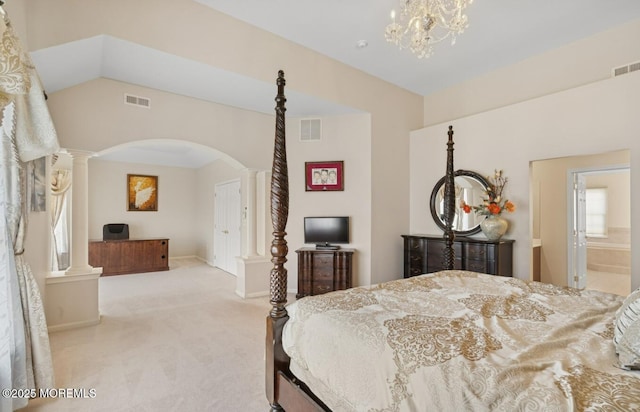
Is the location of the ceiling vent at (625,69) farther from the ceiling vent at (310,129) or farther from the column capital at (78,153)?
the column capital at (78,153)

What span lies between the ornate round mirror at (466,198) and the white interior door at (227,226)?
12.3 feet

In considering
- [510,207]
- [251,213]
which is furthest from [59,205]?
[510,207]

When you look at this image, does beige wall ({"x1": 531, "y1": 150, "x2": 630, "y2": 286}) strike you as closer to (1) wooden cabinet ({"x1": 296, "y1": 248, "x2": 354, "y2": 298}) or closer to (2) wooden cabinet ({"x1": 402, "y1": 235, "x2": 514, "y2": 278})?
(2) wooden cabinet ({"x1": 402, "y1": 235, "x2": 514, "y2": 278})

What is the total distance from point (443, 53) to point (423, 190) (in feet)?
6.51

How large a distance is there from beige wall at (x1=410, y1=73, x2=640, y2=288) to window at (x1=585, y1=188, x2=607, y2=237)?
4208 millimetres

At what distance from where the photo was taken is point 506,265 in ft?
12.8

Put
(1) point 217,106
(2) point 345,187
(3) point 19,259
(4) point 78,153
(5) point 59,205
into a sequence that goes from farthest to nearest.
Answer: (5) point 59,205 → (2) point 345,187 → (1) point 217,106 → (4) point 78,153 → (3) point 19,259

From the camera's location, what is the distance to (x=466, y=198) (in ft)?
14.6

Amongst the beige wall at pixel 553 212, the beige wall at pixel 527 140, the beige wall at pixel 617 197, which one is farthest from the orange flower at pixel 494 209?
the beige wall at pixel 617 197

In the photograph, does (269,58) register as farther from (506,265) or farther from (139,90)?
(506,265)

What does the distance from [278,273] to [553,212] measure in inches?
186

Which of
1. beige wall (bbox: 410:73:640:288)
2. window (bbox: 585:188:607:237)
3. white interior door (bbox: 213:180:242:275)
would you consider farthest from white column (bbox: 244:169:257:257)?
window (bbox: 585:188:607:237)

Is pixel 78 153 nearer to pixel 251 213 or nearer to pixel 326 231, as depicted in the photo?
pixel 251 213

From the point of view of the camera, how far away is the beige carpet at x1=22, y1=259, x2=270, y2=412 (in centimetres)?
215
